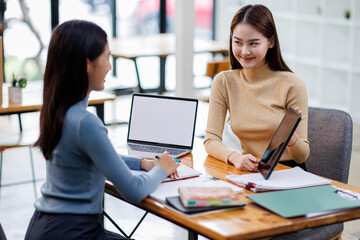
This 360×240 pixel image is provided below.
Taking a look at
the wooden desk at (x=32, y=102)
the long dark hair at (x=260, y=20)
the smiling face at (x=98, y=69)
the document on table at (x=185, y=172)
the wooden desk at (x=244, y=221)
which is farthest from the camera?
the wooden desk at (x=32, y=102)

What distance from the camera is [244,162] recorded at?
80.4 inches

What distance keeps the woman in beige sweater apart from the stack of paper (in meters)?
0.19

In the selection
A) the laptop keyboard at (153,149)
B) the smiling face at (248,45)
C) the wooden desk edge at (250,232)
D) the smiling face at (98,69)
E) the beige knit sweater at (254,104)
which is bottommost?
the wooden desk edge at (250,232)

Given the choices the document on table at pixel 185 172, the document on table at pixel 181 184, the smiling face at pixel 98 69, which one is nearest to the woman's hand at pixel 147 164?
the document on table at pixel 185 172

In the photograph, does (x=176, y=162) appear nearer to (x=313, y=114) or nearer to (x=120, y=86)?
(x=313, y=114)

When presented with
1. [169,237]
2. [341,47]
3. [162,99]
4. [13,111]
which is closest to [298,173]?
[162,99]

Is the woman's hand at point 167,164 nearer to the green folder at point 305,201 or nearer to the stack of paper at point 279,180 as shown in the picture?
the stack of paper at point 279,180

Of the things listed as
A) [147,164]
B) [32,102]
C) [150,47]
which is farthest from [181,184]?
[150,47]

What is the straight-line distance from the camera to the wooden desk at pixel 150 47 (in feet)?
18.8

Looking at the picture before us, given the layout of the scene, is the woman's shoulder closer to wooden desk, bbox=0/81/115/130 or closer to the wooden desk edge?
the wooden desk edge

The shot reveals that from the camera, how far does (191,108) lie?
233cm

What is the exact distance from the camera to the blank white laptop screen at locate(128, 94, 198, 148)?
2.32 metres

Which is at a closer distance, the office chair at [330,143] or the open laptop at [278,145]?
the open laptop at [278,145]

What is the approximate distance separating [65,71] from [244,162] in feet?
2.42
